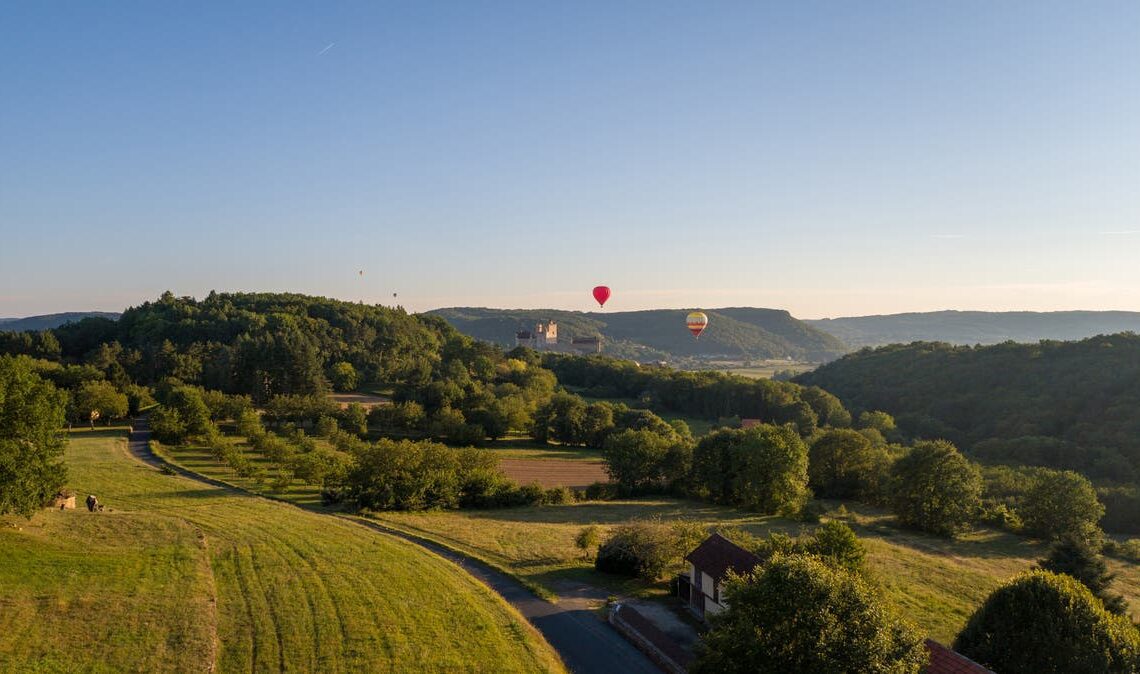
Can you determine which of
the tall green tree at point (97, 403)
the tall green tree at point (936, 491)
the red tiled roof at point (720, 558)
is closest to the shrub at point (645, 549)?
the red tiled roof at point (720, 558)

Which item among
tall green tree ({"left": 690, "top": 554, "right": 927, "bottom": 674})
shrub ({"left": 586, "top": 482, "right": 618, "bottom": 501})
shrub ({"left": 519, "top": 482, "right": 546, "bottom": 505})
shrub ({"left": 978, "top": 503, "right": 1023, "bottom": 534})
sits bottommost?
shrub ({"left": 978, "top": 503, "right": 1023, "bottom": 534})

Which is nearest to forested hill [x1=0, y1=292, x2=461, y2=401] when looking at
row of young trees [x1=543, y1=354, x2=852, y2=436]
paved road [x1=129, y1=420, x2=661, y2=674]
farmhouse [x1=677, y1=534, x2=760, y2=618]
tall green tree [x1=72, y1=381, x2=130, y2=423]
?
tall green tree [x1=72, y1=381, x2=130, y2=423]

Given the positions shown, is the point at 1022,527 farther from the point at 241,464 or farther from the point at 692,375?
the point at 692,375

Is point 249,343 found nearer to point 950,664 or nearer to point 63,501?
point 63,501

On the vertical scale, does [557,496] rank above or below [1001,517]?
above

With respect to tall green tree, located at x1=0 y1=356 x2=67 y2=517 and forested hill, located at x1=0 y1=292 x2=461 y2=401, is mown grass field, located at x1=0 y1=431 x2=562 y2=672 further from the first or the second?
forested hill, located at x1=0 y1=292 x2=461 y2=401

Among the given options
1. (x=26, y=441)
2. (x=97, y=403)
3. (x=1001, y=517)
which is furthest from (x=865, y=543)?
(x=97, y=403)
